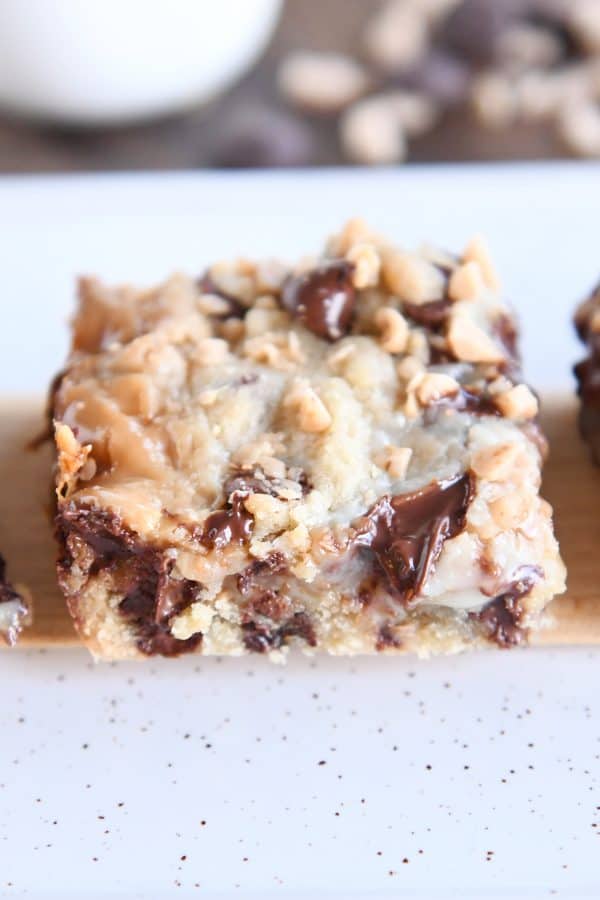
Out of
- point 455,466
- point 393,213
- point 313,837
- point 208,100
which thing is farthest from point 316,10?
point 313,837

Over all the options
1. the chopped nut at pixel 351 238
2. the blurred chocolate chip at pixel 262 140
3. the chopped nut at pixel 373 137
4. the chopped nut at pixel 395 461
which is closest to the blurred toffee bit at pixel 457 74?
the chopped nut at pixel 373 137

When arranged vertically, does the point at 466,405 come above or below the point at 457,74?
below

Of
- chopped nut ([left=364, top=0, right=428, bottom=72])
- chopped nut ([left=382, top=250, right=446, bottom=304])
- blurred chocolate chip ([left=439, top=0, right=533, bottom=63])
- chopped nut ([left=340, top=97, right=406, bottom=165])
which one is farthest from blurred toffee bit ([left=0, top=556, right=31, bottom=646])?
blurred chocolate chip ([left=439, top=0, right=533, bottom=63])

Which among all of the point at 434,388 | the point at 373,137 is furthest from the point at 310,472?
the point at 373,137

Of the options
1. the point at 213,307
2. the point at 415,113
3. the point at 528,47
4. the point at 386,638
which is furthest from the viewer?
the point at 528,47

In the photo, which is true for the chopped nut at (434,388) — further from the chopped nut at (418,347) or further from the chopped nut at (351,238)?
the chopped nut at (351,238)

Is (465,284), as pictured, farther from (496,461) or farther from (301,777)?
(301,777)

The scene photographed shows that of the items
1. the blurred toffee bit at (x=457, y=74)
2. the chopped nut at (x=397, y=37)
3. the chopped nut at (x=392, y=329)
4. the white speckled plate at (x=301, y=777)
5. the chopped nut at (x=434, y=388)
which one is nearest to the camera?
the white speckled plate at (x=301, y=777)
